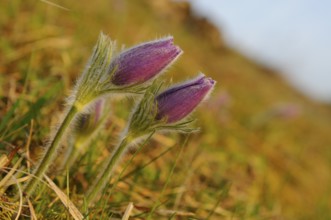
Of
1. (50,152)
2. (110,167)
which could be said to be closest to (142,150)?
(110,167)

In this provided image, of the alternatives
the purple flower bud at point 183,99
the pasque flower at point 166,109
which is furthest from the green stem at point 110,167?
the purple flower bud at point 183,99

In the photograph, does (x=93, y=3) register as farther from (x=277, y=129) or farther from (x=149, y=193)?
(x=149, y=193)

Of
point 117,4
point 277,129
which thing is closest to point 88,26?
point 117,4

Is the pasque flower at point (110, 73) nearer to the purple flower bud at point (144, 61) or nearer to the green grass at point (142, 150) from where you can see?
the purple flower bud at point (144, 61)

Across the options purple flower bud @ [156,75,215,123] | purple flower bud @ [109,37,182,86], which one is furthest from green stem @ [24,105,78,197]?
purple flower bud @ [156,75,215,123]

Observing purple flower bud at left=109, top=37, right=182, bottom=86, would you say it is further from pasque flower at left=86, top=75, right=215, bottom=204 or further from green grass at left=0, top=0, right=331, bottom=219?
green grass at left=0, top=0, right=331, bottom=219

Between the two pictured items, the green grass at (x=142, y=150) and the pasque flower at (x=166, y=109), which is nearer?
the pasque flower at (x=166, y=109)
